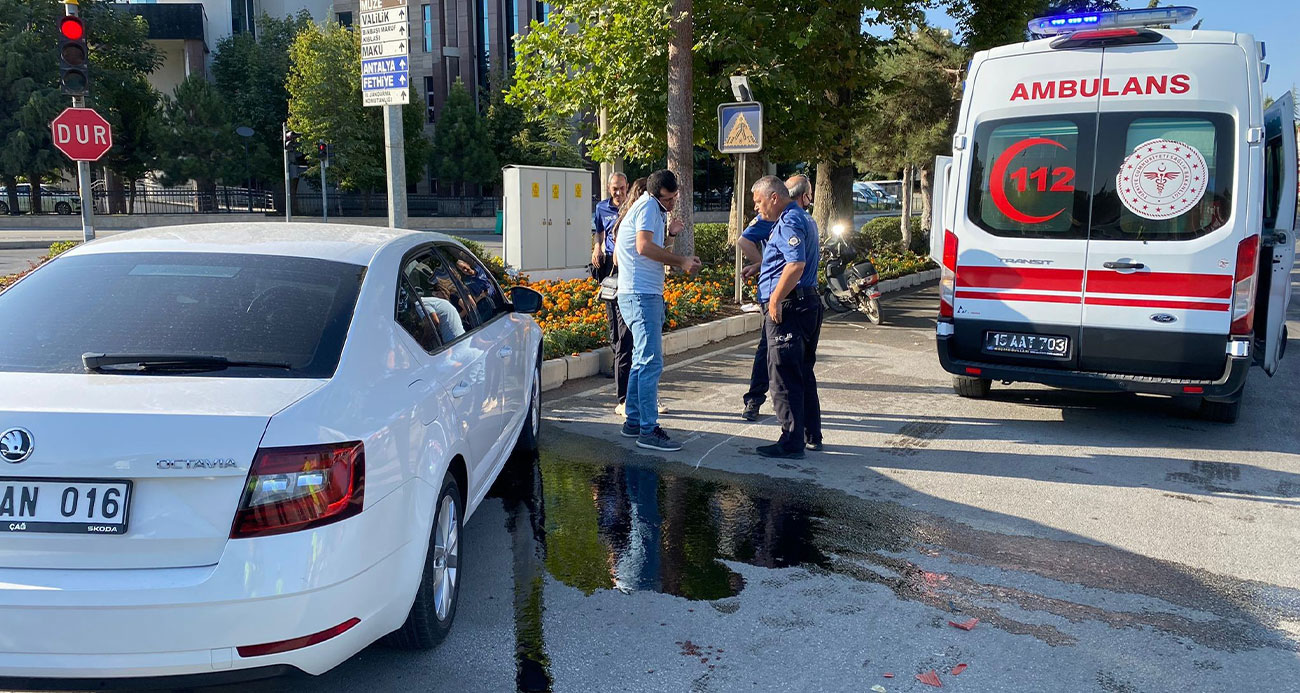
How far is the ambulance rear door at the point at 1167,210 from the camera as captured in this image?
6539 millimetres

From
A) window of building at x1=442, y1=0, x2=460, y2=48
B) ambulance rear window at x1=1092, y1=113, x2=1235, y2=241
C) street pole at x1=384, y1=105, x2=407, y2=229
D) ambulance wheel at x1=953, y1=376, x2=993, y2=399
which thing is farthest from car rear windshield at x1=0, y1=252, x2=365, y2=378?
window of building at x1=442, y1=0, x2=460, y2=48

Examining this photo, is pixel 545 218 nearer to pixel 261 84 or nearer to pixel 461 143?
pixel 461 143

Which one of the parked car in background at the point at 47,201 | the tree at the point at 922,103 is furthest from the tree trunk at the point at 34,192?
the tree at the point at 922,103

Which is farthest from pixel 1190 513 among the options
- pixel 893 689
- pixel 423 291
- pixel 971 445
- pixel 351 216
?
pixel 351 216

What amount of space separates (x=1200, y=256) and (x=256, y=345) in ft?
19.7

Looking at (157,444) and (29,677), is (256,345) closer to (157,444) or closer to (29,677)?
(157,444)

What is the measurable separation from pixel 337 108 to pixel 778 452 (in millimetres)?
37447

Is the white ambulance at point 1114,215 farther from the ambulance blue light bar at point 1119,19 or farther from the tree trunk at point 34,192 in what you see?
the tree trunk at point 34,192

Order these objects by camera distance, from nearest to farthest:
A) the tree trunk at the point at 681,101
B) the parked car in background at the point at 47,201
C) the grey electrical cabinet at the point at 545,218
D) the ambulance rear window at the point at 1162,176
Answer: the ambulance rear window at the point at 1162,176, the tree trunk at the point at 681,101, the grey electrical cabinet at the point at 545,218, the parked car in background at the point at 47,201

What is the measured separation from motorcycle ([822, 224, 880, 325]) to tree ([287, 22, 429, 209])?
29801 mm

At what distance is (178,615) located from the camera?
8.81 feet

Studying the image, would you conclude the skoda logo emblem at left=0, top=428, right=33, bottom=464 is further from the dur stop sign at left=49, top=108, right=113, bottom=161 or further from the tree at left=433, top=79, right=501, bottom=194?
the tree at left=433, top=79, right=501, bottom=194

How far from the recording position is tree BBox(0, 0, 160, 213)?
36.1 meters

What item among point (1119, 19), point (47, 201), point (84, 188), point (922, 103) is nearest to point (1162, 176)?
point (1119, 19)
